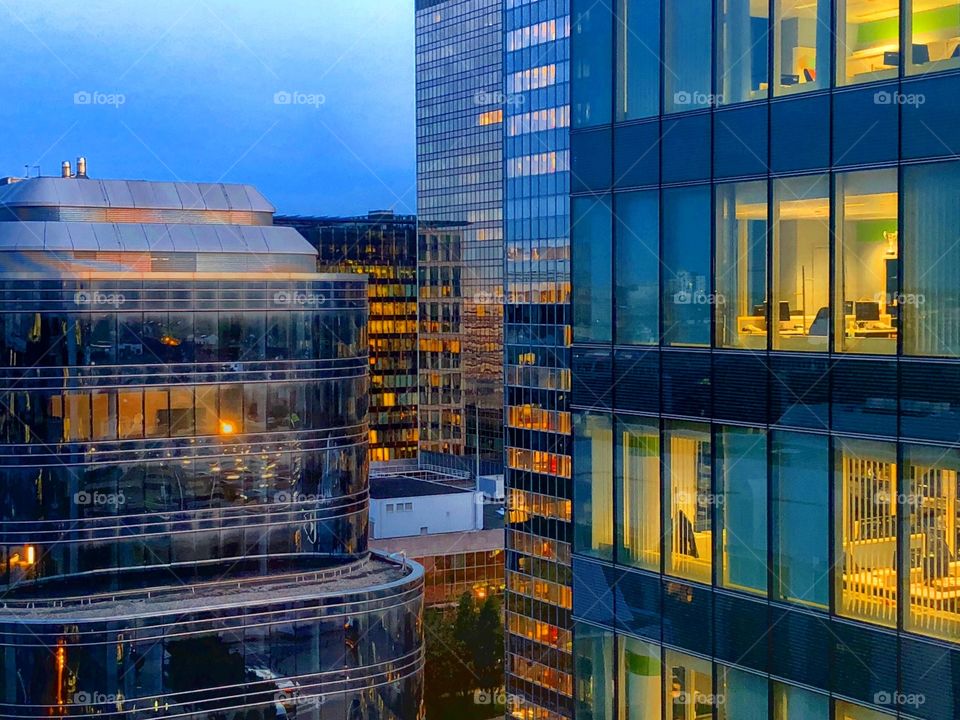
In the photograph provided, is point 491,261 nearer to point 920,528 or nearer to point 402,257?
point 402,257

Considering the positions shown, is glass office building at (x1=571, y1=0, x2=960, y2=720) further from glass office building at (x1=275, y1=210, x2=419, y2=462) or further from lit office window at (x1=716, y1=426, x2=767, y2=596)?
glass office building at (x1=275, y1=210, x2=419, y2=462)

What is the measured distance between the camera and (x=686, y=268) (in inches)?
729

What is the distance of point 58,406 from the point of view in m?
51.8

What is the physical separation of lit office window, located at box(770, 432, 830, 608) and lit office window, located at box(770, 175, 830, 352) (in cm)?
127

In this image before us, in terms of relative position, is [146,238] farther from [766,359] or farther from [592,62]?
[766,359]

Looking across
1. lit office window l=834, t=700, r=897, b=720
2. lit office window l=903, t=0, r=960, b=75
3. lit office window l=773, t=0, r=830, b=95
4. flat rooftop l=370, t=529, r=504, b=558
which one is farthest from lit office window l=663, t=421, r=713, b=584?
flat rooftop l=370, t=529, r=504, b=558

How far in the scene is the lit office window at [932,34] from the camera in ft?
50.1

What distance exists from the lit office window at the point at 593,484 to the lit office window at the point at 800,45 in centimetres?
558

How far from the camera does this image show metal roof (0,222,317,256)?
55406 mm

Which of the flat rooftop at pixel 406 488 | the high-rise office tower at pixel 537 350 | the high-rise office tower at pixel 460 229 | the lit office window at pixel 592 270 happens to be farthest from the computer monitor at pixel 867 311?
the high-rise office tower at pixel 460 229

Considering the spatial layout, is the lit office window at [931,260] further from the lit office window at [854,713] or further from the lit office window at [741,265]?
the lit office window at [854,713]

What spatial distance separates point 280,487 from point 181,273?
9.56m

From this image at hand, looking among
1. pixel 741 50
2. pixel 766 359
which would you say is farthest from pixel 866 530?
pixel 741 50

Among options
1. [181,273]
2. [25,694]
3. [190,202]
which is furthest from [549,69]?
[25,694]
